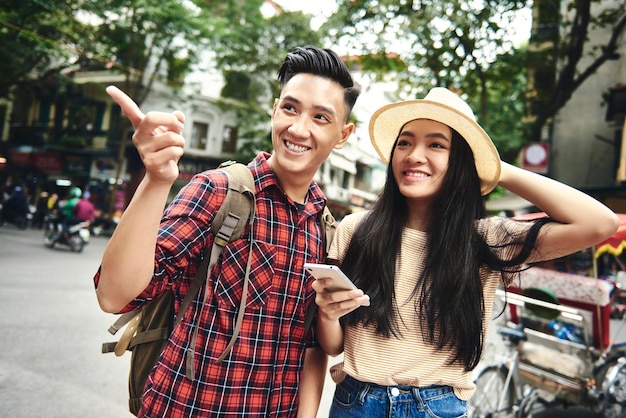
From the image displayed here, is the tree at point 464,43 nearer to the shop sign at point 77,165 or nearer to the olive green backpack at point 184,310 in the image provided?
the olive green backpack at point 184,310

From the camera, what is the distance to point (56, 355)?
13.8ft

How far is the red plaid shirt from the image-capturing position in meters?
1.37

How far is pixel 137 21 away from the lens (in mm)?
15031

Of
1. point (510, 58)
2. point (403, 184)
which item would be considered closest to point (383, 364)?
point (403, 184)

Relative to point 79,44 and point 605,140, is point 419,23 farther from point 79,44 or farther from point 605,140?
point 79,44

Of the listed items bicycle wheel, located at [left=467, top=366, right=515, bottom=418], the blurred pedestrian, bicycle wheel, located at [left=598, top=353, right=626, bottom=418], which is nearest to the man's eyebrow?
bicycle wheel, located at [left=467, top=366, right=515, bottom=418]

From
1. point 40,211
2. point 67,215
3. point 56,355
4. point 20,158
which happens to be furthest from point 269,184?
point 20,158

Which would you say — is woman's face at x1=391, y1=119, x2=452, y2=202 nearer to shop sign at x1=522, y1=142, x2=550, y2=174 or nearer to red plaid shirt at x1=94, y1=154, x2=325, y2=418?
red plaid shirt at x1=94, y1=154, x2=325, y2=418

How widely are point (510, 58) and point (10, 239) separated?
1285 centimetres

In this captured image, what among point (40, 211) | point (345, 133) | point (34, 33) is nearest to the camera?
point (345, 133)

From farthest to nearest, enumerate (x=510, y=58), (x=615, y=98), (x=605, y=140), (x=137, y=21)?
(x=137, y=21) → (x=605, y=140) → (x=615, y=98) → (x=510, y=58)

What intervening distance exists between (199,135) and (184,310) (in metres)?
21.8

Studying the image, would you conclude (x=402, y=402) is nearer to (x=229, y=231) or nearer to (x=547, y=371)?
(x=229, y=231)

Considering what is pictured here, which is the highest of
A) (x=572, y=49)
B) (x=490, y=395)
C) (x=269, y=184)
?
(x=572, y=49)
